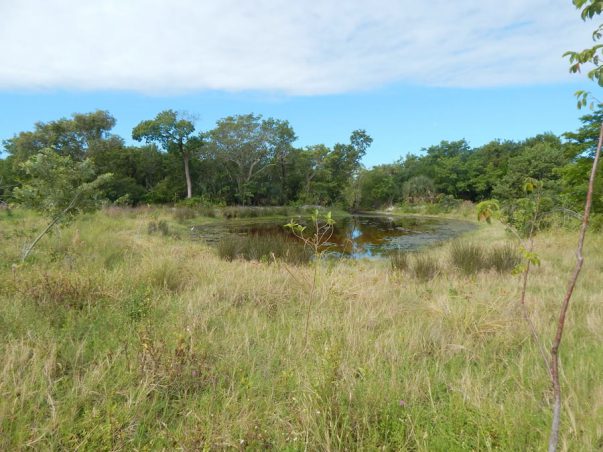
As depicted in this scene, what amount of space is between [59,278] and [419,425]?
3.31 meters

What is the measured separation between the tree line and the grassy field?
17.8 metres

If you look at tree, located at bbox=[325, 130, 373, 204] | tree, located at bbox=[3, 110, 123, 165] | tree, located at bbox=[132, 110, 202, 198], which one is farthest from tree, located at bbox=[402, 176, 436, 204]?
tree, located at bbox=[3, 110, 123, 165]

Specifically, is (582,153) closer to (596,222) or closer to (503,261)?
(596,222)

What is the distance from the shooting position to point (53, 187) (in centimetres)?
522

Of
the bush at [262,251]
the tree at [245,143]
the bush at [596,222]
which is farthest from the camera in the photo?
the tree at [245,143]

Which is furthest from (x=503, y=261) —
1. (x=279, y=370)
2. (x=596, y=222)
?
(x=279, y=370)

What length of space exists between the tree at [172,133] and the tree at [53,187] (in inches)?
981

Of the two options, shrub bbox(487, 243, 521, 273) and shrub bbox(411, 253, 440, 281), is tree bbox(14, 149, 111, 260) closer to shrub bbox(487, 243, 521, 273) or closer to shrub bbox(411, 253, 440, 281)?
shrub bbox(411, 253, 440, 281)

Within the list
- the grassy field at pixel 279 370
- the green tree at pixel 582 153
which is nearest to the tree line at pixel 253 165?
the green tree at pixel 582 153

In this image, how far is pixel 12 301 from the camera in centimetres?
284

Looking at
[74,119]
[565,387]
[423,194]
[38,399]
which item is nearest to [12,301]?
[38,399]

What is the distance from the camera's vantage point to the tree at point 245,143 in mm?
31938

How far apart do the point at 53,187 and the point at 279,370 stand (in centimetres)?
511

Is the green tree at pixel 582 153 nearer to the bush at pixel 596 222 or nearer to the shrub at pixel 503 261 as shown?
the bush at pixel 596 222
